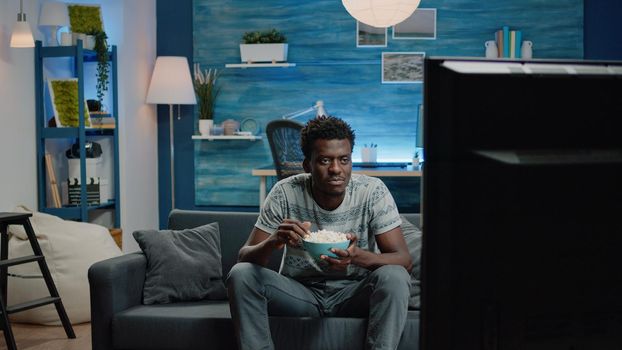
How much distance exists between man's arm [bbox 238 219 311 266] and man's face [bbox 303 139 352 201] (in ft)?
0.84

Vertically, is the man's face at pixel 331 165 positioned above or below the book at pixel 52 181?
above

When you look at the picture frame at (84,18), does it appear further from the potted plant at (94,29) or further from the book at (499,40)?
the book at (499,40)

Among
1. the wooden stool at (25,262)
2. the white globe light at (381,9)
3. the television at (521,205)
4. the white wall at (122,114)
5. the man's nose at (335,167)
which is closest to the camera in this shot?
the television at (521,205)

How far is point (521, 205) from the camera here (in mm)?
811

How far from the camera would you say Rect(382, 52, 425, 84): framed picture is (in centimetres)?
626

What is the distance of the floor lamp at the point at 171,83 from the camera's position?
609 centimetres

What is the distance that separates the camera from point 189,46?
6.54 meters

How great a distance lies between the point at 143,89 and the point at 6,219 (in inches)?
99.1

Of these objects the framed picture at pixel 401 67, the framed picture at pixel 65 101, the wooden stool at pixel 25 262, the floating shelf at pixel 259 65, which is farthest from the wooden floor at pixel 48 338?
the framed picture at pixel 401 67

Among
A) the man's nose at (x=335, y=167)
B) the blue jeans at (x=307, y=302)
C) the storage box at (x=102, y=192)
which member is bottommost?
the blue jeans at (x=307, y=302)

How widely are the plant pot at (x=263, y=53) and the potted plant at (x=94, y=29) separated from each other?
1.17 meters

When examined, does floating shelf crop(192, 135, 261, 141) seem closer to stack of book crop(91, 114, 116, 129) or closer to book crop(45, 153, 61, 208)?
stack of book crop(91, 114, 116, 129)

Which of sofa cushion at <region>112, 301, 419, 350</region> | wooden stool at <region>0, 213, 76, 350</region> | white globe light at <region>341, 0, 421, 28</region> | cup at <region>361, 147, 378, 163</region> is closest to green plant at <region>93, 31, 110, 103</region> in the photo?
wooden stool at <region>0, 213, 76, 350</region>

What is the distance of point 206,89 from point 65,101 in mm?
1480
